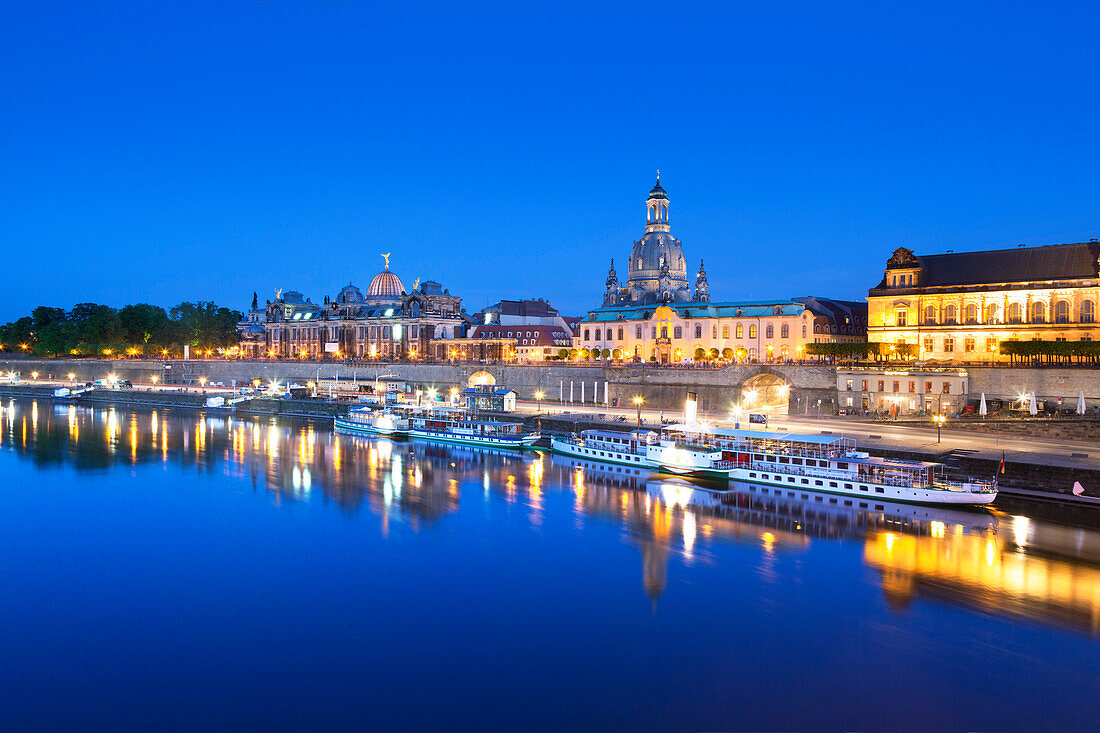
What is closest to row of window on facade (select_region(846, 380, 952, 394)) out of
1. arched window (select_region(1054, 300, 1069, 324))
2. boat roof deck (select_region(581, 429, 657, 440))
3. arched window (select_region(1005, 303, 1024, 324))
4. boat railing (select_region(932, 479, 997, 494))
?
arched window (select_region(1005, 303, 1024, 324))

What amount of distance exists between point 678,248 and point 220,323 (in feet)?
314

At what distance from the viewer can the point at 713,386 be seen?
70.6 metres

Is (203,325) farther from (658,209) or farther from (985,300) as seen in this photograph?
(985,300)

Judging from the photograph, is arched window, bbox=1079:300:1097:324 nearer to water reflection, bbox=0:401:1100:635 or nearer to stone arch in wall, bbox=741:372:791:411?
stone arch in wall, bbox=741:372:791:411

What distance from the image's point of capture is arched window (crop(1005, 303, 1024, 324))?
6432 cm

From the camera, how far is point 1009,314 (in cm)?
6494

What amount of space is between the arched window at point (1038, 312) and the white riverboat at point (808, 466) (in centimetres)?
2964

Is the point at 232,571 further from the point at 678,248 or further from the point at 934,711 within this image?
the point at 678,248

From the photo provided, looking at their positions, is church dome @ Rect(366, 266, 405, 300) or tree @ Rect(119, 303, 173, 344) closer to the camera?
church dome @ Rect(366, 266, 405, 300)

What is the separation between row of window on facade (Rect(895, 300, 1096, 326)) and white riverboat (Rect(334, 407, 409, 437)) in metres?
46.2

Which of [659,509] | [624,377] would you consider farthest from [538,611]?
[624,377]

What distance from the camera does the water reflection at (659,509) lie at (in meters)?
27.7

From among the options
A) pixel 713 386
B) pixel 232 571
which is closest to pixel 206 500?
pixel 232 571

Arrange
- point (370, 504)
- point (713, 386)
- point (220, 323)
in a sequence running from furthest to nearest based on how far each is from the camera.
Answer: point (220, 323) → point (713, 386) → point (370, 504)
